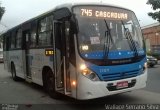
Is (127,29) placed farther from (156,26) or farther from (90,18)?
(156,26)

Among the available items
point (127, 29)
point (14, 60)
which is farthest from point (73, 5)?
point (14, 60)

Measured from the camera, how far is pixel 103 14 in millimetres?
9484

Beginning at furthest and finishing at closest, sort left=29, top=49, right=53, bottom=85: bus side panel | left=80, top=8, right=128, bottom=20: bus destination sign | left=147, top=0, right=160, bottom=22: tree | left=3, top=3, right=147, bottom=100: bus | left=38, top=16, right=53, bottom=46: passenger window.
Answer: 1. left=147, top=0, right=160, bottom=22: tree
2. left=29, top=49, right=53, bottom=85: bus side panel
3. left=38, top=16, right=53, bottom=46: passenger window
4. left=80, top=8, right=128, bottom=20: bus destination sign
5. left=3, top=3, right=147, bottom=100: bus

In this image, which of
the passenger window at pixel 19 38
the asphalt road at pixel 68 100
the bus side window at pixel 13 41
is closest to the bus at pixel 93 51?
the asphalt road at pixel 68 100

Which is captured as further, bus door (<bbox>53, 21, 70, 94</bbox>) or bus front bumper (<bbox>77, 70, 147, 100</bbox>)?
bus door (<bbox>53, 21, 70, 94</bbox>)

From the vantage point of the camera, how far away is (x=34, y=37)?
506 inches

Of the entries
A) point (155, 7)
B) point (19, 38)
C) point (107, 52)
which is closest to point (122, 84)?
point (107, 52)

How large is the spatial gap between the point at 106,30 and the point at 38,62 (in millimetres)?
3984

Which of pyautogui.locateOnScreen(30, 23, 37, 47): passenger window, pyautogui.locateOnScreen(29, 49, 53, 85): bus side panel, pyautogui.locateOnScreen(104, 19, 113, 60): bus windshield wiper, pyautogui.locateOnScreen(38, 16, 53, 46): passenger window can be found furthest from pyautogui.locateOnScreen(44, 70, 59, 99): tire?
pyautogui.locateOnScreen(104, 19, 113, 60): bus windshield wiper

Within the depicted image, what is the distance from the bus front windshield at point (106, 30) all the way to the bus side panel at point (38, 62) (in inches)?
84.6

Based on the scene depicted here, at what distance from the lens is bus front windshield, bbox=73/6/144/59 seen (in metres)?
9.00

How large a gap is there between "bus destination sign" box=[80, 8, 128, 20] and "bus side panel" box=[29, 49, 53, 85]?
2.22 m

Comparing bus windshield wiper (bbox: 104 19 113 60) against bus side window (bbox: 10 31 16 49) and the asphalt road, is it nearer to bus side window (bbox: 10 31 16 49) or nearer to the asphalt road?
the asphalt road

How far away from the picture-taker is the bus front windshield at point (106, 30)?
9.00m
